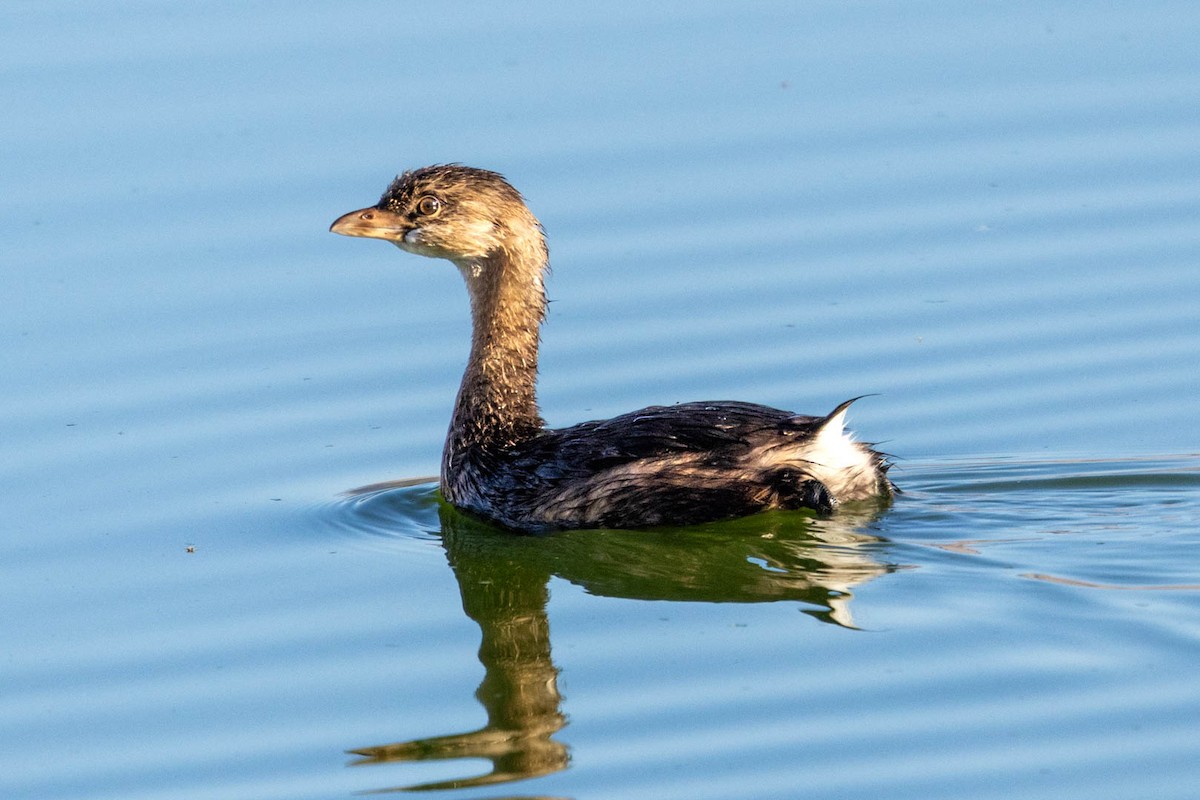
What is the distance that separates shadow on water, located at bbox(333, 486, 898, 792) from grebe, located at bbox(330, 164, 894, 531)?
10 centimetres

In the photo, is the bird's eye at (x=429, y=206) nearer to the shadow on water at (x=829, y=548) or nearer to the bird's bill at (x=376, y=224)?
the bird's bill at (x=376, y=224)

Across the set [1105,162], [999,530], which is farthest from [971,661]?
[1105,162]

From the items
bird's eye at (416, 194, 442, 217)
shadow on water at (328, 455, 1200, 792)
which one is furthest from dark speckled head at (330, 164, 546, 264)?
shadow on water at (328, 455, 1200, 792)

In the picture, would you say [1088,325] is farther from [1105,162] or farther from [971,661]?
[971,661]

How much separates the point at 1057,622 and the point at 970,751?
116cm

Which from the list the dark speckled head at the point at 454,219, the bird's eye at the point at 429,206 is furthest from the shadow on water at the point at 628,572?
the bird's eye at the point at 429,206

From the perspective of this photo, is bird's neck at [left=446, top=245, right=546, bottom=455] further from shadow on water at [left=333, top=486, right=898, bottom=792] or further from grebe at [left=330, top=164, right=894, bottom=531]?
shadow on water at [left=333, top=486, right=898, bottom=792]

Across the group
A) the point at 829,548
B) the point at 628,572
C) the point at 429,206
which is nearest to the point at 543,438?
the point at 628,572

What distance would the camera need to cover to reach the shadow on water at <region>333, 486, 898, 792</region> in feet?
25.8

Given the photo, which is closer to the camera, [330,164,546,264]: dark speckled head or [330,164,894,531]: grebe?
[330,164,894,531]: grebe

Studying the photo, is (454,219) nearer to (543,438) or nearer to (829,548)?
(543,438)

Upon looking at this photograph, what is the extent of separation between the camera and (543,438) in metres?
9.55

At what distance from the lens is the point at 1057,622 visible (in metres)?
7.66

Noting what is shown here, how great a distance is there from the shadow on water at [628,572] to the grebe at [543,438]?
0.34 feet
